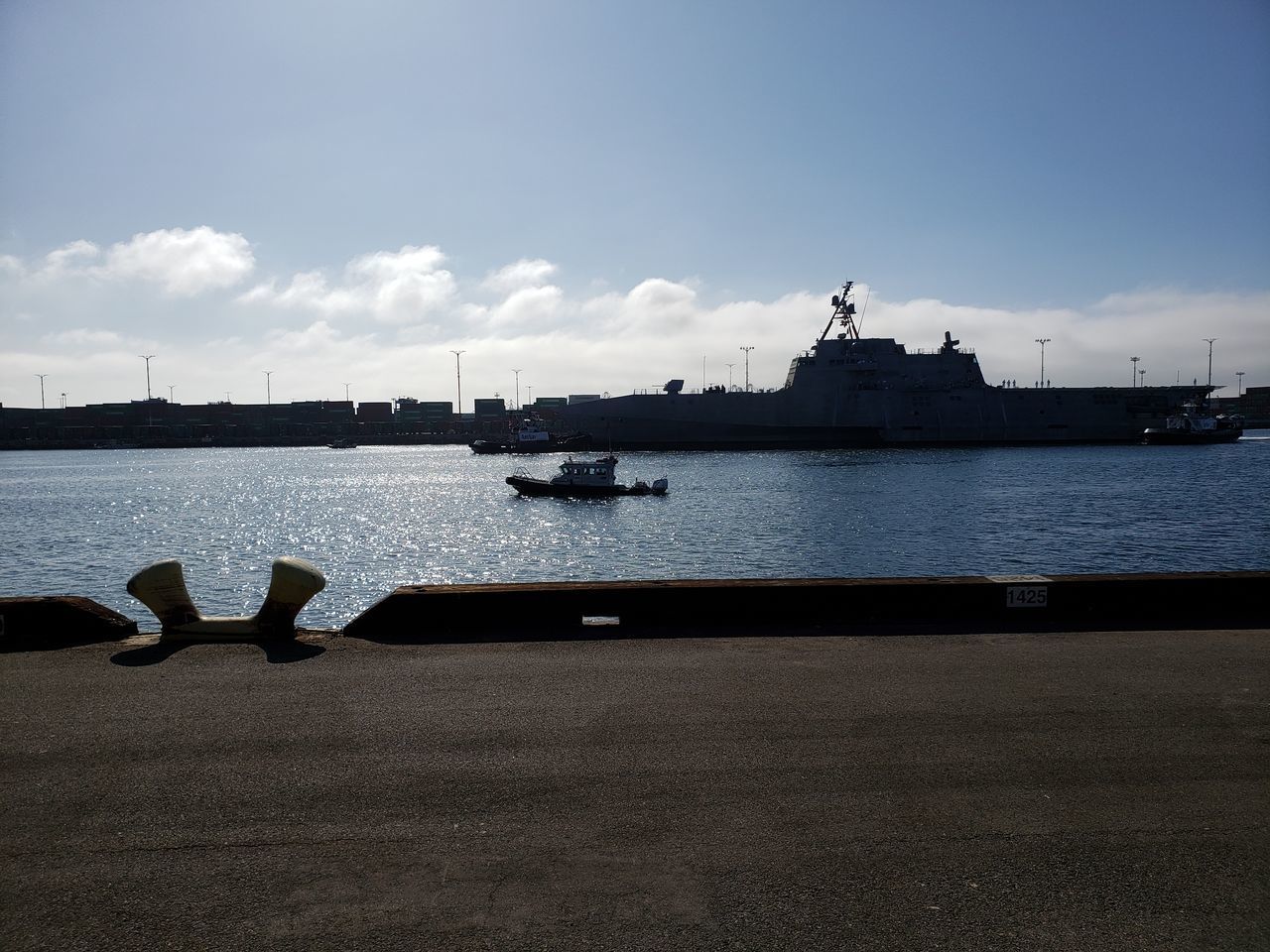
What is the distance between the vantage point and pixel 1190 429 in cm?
9481

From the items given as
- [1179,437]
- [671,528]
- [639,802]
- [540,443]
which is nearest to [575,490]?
[671,528]

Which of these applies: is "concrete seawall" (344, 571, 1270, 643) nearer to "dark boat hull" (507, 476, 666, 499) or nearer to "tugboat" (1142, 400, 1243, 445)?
"dark boat hull" (507, 476, 666, 499)

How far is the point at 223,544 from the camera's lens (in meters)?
36.8

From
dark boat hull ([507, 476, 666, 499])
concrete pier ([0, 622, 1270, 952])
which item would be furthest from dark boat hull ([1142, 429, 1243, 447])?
concrete pier ([0, 622, 1270, 952])

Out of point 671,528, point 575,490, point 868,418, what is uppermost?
point 868,418

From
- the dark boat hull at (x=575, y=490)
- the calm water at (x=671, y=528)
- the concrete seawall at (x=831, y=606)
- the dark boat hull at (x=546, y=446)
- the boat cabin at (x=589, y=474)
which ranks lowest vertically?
the calm water at (x=671, y=528)

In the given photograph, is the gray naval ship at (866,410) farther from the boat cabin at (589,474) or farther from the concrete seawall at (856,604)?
the concrete seawall at (856,604)

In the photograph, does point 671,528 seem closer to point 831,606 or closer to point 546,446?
point 831,606

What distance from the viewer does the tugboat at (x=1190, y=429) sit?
94125 millimetres

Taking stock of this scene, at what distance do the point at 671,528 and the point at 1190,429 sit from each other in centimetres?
8673

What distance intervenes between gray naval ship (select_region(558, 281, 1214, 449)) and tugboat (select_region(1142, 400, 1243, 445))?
1.83 m

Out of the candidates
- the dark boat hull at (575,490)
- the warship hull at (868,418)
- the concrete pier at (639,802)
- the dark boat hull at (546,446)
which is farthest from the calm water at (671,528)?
the dark boat hull at (546,446)

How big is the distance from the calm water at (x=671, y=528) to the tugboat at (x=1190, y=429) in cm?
2166

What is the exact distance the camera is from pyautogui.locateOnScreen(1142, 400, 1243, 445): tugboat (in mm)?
94125
